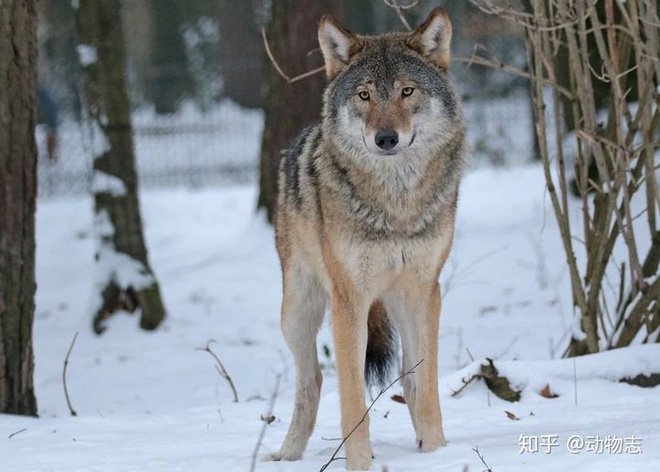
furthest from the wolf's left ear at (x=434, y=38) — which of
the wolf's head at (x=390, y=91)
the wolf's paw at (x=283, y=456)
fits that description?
the wolf's paw at (x=283, y=456)

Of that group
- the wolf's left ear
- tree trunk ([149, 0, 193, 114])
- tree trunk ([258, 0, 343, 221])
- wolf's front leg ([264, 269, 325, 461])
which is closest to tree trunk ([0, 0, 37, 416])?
wolf's front leg ([264, 269, 325, 461])

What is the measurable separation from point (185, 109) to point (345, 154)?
73.9 ft

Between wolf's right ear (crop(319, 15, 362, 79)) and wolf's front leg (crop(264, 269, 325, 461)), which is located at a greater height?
wolf's right ear (crop(319, 15, 362, 79))

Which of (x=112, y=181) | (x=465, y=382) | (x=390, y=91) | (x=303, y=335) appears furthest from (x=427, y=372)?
(x=112, y=181)

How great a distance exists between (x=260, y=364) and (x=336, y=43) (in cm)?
375

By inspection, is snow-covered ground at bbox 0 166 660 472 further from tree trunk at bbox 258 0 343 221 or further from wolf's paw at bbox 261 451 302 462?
tree trunk at bbox 258 0 343 221

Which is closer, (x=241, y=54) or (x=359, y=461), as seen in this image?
(x=359, y=461)

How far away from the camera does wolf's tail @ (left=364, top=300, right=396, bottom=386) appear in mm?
4824

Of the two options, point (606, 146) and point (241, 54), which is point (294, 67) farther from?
point (241, 54)

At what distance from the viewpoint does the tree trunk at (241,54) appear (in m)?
22.2

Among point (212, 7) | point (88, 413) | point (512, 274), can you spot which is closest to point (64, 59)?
point (212, 7)

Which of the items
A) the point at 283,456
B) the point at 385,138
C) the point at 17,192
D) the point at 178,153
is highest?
the point at 385,138

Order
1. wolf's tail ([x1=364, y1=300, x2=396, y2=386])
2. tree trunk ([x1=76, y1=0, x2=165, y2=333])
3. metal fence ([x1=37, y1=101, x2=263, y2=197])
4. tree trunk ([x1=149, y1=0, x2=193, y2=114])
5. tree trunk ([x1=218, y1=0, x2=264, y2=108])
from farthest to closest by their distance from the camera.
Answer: tree trunk ([x1=149, y1=0, x2=193, y2=114]) → tree trunk ([x1=218, y1=0, x2=264, y2=108]) → metal fence ([x1=37, y1=101, x2=263, y2=197]) → tree trunk ([x1=76, y1=0, x2=165, y2=333]) → wolf's tail ([x1=364, y1=300, x2=396, y2=386])

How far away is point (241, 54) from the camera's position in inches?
898
